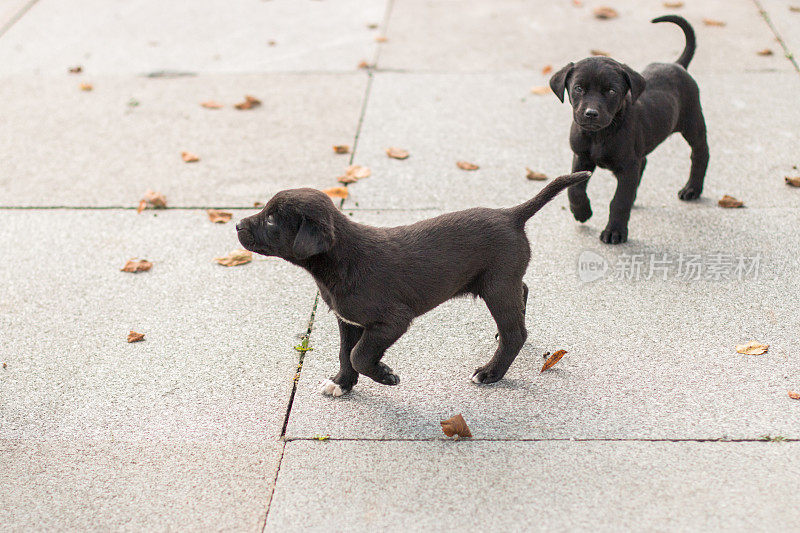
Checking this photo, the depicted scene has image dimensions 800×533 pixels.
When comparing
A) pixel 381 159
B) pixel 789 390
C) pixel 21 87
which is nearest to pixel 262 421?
pixel 789 390

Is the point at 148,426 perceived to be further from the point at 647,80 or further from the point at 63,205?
the point at 647,80

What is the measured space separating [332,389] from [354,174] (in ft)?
8.39

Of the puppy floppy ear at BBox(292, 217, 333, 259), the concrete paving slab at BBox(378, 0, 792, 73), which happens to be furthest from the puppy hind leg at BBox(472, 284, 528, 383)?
the concrete paving slab at BBox(378, 0, 792, 73)

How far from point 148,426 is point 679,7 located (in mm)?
7511

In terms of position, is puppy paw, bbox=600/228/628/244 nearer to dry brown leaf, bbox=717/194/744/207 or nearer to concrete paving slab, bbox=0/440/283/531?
dry brown leaf, bbox=717/194/744/207

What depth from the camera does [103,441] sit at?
381 cm

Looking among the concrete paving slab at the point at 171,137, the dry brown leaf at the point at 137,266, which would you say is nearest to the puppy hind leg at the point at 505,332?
the dry brown leaf at the point at 137,266

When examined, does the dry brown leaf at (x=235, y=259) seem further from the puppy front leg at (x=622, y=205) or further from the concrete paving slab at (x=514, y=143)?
the puppy front leg at (x=622, y=205)

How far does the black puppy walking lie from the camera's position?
3.48m

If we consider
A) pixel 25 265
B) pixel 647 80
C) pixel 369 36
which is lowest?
pixel 25 265

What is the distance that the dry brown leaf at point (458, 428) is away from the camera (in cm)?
372

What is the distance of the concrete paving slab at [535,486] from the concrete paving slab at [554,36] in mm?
4985

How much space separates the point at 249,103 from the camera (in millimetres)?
7250

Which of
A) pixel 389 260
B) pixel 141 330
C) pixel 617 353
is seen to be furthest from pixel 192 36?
pixel 617 353
